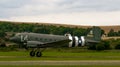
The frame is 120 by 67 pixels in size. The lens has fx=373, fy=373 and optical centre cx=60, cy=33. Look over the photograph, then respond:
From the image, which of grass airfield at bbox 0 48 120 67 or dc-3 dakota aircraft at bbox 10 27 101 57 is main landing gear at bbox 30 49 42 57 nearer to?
dc-3 dakota aircraft at bbox 10 27 101 57

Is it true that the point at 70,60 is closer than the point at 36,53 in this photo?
Yes

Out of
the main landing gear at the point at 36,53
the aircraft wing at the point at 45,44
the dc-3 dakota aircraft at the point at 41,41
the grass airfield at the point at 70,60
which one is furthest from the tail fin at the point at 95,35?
the main landing gear at the point at 36,53

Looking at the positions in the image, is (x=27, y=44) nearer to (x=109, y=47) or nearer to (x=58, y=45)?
(x=58, y=45)

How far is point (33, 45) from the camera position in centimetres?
6012

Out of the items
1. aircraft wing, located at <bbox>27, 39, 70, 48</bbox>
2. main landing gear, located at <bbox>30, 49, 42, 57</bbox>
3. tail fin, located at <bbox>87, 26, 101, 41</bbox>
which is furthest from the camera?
tail fin, located at <bbox>87, 26, 101, 41</bbox>

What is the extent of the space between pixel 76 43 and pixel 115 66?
2892 cm

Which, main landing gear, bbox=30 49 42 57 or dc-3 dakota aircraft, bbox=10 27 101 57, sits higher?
dc-3 dakota aircraft, bbox=10 27 101 57

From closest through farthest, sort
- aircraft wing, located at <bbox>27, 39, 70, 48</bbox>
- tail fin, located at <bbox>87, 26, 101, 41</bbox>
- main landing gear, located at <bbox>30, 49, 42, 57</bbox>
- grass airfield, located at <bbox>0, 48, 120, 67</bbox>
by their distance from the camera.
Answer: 1. grass airfield, located at <bbox>0, 48, 120, 67</bbox>
2. aircraft wing, located at <bbox>27, 39, 70, 48</bbox>
3. main landing gear, located at <bbox>30, 49, 42, 57</bbox>
4. tail fin, located at <bbox>87, 26, 101, 41</bbox>

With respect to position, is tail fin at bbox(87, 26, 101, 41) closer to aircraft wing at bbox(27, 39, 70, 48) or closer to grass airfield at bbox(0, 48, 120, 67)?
aircraft wing at bbox(27, 39, 70, 48)

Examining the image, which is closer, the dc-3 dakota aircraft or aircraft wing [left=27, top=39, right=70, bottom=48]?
aircraft wing [left=27, top=39, right=70, bottom=48]

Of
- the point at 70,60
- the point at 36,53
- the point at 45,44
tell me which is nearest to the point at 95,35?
the point at 45,44

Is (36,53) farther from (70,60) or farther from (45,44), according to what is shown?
(70,60)

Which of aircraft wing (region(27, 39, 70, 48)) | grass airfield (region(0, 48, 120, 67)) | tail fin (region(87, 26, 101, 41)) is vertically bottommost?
grass airfield (region(0, 48, 120, 67))

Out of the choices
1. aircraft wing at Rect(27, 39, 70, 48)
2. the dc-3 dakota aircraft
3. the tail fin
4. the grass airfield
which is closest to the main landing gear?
the dc-3 dakota aircraft
